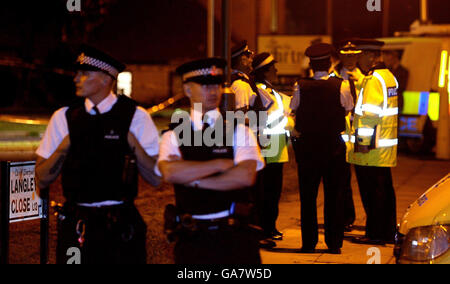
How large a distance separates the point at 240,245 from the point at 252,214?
19 centimetres

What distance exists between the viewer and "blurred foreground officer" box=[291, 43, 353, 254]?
790cm

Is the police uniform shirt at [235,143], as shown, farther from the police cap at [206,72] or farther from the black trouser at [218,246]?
the black trouser at [218,246]

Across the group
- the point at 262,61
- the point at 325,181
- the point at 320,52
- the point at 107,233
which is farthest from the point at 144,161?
the point at 262,61

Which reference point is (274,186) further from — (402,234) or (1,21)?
(1,21)

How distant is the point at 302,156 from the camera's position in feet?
26.5

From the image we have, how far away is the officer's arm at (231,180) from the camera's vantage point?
4586 mm

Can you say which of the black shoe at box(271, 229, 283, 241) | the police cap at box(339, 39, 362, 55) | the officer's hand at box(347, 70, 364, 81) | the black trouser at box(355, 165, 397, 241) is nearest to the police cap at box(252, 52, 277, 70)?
the police cap at box(339, 39, 362, 55)

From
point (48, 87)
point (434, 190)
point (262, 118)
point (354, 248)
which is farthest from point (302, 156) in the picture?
point (48, 87)

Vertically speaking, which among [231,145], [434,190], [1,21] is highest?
[1,21]

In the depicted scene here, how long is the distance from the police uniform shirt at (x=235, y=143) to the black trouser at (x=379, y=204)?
4.05 metres

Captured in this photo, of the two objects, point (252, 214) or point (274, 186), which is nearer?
point (252, 214)

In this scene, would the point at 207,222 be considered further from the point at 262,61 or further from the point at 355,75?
the point at 355,75

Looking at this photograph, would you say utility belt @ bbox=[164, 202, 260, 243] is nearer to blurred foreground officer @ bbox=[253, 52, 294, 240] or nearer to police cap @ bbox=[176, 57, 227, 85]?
police cap @ bbox=[176, 57, 227, 85]

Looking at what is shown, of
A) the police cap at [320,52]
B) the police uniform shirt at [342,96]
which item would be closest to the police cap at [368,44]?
the police cap at [320,52]
